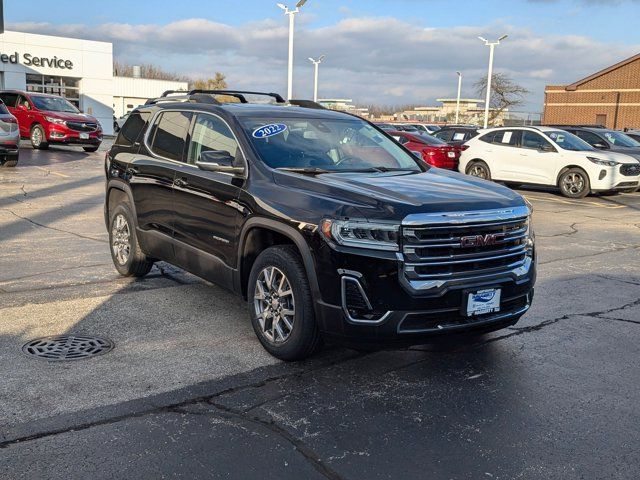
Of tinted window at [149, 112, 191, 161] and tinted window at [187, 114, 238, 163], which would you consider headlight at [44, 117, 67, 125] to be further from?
tinted window at [187, 114, 238, 163]

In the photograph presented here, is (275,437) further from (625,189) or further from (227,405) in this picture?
(625,189)

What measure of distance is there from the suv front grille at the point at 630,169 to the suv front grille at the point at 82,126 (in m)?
17.2

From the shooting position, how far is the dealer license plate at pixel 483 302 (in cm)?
416

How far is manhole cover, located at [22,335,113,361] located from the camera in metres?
4.65

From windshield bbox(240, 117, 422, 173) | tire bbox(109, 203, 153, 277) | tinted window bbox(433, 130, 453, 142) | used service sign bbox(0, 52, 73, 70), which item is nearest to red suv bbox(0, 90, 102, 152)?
tinted window bbox(433, 130, 453, 142)

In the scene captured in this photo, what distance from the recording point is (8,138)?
17172mm

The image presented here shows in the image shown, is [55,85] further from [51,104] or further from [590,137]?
[590,137]

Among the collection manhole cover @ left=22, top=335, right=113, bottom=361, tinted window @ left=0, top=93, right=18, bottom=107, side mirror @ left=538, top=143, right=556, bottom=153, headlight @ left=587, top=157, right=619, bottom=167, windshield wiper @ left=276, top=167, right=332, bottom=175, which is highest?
tinted window @ left=0, top=93, right=18, bottom=107

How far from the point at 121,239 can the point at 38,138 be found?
60.1 ft

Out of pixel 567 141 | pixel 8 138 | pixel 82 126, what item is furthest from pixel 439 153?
pixel 82 126

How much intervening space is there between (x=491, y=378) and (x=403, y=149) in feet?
8.03

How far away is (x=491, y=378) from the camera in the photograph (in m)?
4.43

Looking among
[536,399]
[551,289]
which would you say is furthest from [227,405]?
[551,289]

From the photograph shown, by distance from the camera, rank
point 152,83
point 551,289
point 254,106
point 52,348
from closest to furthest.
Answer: point 52,348, point 254,106, point 551,289, point 152,83
